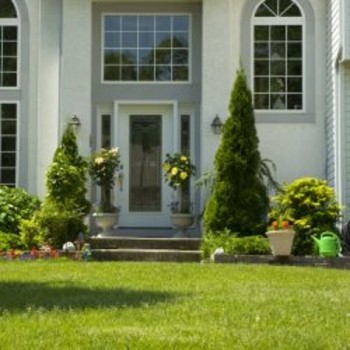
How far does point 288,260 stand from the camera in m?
12.3

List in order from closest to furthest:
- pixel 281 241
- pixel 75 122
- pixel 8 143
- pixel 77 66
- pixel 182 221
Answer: pixel 281 241 → pixel 182 221 → pixel 75 122 → pixel 77 66 → pixel 8 143

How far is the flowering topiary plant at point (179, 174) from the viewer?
14.4 metres

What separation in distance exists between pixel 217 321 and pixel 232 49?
31.4ft

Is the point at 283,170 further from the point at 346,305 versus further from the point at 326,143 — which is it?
the point at 346,305

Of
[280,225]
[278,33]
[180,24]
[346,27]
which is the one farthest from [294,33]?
[280,225]

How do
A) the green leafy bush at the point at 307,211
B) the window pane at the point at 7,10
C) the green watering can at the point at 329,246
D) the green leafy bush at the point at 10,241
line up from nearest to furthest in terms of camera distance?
the green watering can at the point at 329,246 → the green leafy bush at the point at 307,211 → the green leafy bush at the point at 10,241 → the window pane at the point at 7,10

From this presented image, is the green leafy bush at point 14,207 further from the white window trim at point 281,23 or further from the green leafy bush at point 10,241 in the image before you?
the white window trim at point 281,23

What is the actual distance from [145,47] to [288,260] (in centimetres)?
552

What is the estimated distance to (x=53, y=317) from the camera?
21.2ft

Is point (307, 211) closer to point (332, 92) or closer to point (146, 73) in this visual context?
point (332, 92)

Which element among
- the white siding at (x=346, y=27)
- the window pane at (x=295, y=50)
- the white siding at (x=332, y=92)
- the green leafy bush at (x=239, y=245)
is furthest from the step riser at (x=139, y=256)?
the window pane at (x=295, y=50)

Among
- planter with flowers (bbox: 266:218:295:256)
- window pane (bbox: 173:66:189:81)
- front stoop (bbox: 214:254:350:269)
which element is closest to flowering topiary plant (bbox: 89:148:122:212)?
window pane (bbox: 173:66:189:81)

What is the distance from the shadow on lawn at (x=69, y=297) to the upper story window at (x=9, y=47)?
7.84m

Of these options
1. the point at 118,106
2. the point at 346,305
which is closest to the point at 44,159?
the point at 118,106
